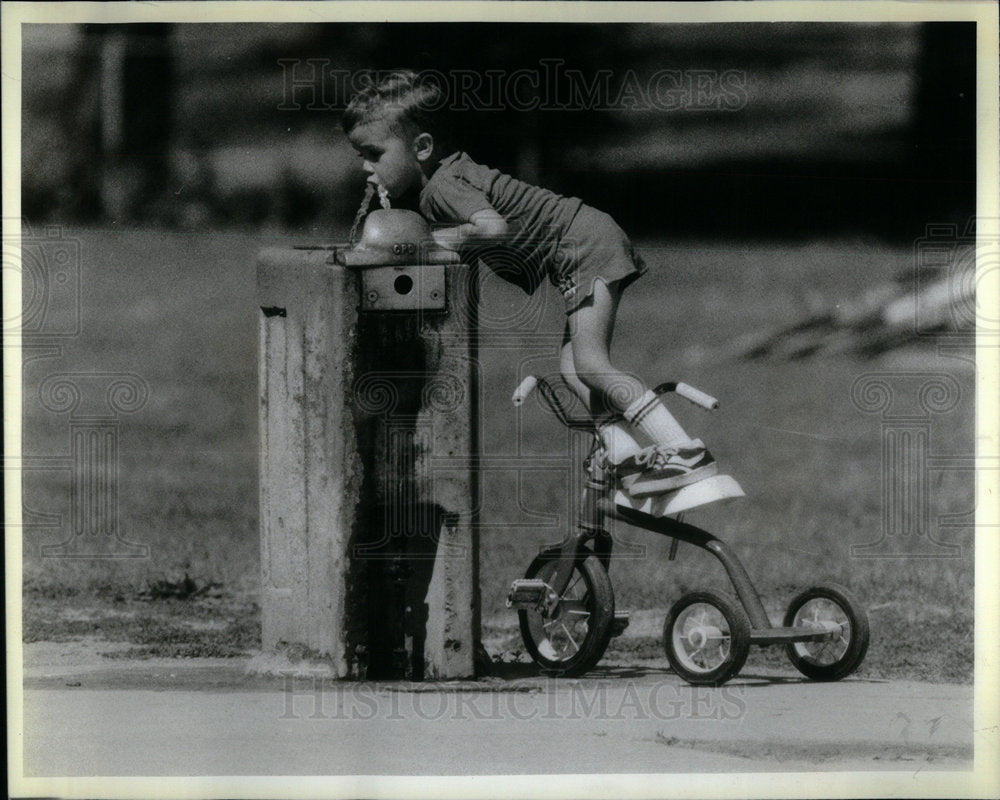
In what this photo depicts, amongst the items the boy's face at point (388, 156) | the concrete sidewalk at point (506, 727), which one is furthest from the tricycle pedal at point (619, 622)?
the boy's face at point (388, 156)

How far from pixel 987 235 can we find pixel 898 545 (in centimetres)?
122

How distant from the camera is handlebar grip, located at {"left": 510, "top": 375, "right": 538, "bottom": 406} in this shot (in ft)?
21.3

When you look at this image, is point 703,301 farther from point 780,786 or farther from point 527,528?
point 780,786

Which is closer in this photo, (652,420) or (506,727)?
(506,727)

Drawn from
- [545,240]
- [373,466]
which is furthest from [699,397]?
[373,466]

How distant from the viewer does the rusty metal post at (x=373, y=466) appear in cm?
635

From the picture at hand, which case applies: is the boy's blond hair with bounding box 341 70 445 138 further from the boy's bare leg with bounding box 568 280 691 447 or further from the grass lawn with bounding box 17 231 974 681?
the boy's bare leg with bounding box 568 280 691 447

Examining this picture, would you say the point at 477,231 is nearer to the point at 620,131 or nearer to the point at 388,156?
the point at 388,156

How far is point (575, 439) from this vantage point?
6555mm

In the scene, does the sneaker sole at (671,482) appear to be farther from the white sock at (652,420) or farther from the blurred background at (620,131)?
the blurred background at (620,131)

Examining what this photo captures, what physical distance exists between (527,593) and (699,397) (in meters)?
0.98

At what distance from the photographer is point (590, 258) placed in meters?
6.54

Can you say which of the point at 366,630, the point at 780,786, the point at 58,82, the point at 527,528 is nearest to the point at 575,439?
the point at 527,528

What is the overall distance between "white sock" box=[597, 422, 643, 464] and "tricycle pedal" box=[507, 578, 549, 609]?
1.77ft
